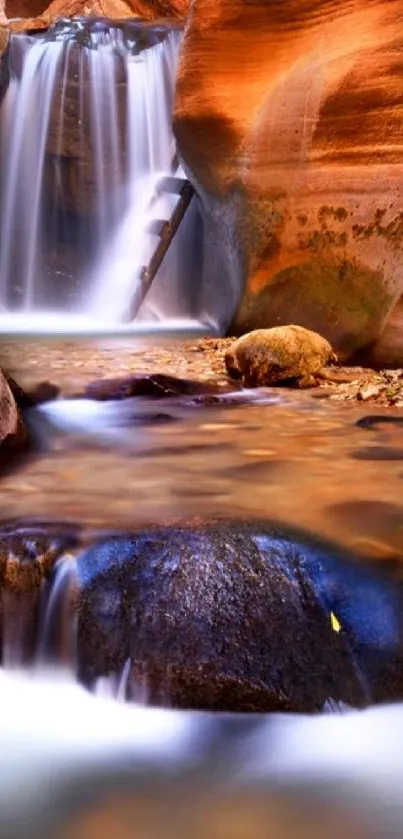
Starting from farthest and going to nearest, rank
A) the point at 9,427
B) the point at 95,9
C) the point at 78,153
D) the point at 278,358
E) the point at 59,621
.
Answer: the point at 95,9 → the point at 78,153 → the point at 278,358 → the point at 9,427 → the point at 59,621

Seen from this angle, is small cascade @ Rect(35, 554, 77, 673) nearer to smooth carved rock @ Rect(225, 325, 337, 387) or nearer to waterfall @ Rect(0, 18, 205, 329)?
smooth carved rock @ Rect(225, 325, 337, 387)

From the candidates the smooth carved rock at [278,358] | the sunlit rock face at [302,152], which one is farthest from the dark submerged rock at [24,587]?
the sunlit rock face at [302,152]

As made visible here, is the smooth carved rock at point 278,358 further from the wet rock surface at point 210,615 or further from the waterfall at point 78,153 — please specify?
the waterfall at point 78,153

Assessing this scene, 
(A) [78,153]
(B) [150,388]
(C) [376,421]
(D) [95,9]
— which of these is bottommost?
(B) [150,388]

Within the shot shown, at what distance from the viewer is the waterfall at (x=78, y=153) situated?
14.4 metres

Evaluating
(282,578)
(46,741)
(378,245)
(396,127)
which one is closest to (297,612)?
(282,578)

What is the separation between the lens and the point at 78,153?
49.2ft

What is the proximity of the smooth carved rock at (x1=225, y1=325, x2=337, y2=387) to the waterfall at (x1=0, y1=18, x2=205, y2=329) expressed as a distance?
763 cm

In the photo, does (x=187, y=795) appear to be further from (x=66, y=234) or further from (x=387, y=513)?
(x=66, y=234)

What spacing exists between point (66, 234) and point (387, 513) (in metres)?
13.0

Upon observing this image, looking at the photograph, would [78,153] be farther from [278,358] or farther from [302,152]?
[278,358]

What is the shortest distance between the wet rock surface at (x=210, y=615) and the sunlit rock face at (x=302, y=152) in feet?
14.5

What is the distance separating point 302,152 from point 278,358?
8.41 feet

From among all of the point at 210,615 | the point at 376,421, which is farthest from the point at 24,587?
the point at 376,421
